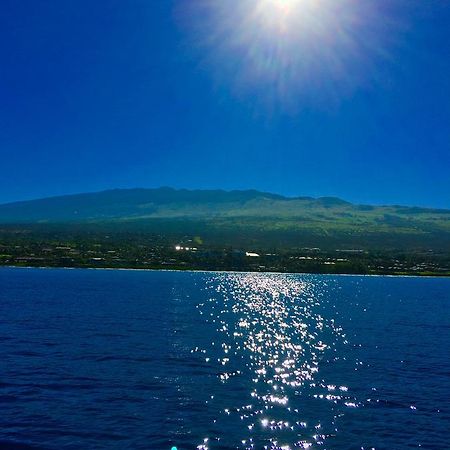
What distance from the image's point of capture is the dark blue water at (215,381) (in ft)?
129

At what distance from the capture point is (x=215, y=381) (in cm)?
5594

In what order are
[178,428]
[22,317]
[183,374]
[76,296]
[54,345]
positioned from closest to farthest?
[178,428]
[183,374]
[54,345]
[22,317]
[76,296]

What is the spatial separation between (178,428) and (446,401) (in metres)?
27.8

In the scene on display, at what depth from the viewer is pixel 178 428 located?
40.5m

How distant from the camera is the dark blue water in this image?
3947cm

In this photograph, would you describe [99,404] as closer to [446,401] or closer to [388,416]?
[388,416]

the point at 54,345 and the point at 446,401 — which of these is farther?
the point at 54,345

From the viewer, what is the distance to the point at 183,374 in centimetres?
5822

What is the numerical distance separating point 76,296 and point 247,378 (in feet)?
321

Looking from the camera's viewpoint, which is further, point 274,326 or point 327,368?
point 274,326

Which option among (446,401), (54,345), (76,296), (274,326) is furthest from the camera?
(76,296)

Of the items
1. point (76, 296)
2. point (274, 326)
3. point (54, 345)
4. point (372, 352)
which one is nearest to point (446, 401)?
point (372, 352)

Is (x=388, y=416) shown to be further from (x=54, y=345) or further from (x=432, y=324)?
(x=432, y=324)

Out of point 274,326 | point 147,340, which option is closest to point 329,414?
point 147,340
